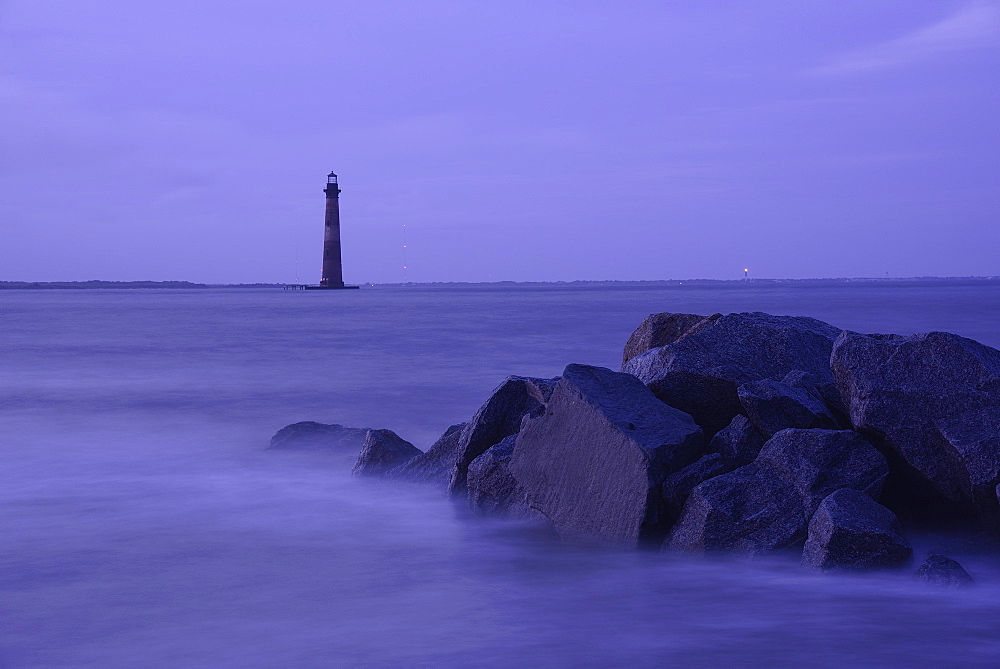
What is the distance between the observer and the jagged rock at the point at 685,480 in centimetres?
525

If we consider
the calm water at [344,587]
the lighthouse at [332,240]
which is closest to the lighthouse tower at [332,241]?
the lighthouse at [332,240]

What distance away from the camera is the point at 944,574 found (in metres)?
4.73

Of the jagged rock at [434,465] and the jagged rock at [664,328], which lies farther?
the jagged rock at [664,328]

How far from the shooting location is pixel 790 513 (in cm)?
511

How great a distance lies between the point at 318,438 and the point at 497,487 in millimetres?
3196

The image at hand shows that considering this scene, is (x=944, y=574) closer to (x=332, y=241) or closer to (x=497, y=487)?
(x=497, y=487)

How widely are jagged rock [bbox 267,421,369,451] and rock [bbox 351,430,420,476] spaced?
765mm

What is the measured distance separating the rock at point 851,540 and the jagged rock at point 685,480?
2.25ft

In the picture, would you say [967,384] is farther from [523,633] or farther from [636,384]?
[523,633]

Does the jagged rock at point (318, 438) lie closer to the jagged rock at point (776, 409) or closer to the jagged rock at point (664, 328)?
the jagged rock at point (664, 328)

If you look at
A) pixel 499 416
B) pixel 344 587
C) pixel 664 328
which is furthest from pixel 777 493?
pixel 664 328

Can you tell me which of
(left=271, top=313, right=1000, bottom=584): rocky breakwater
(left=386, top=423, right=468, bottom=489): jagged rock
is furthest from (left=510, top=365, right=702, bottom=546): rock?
(left=386, top=423, right=468, bottom=489): jagged rock

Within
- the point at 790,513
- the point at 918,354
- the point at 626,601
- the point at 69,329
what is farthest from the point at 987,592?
the point at 69,329

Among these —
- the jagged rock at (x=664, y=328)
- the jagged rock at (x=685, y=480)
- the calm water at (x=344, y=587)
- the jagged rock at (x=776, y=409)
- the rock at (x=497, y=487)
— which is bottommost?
the calm water at (x=344, y=587)
